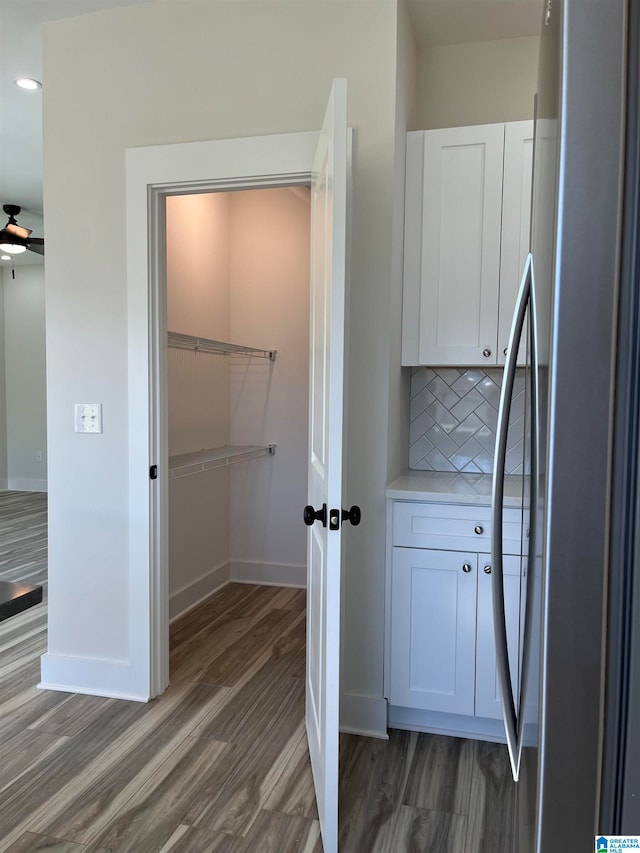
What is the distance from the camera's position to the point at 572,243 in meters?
0.57

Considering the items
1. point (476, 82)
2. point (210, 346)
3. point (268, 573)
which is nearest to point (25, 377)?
point (210, 346)

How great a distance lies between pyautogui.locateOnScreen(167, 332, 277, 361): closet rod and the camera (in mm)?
2952

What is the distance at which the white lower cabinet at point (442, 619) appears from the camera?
2.16m

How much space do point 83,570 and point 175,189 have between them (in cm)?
162

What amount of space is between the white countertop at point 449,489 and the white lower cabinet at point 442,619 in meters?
0.04

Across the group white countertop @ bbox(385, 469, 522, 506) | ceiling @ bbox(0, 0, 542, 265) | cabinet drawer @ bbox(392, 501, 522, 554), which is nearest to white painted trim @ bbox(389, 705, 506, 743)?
cabinet drawer @ bbox(392, 501, 522, 554)

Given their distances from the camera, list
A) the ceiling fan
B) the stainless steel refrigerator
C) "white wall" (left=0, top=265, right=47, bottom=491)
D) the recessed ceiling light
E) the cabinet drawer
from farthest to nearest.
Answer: "white wall" (left=0, top=265, right=47, bottom=491)
the ceiling fan
the recessed ceiling light
the cabinet drawer
the stainless steel refrigerator

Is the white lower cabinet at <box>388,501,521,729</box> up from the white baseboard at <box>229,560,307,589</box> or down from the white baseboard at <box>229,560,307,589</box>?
up

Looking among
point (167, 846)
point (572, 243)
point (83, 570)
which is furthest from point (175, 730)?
point (572, 243)

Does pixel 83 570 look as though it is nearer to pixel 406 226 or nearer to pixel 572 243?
pixel 406 226

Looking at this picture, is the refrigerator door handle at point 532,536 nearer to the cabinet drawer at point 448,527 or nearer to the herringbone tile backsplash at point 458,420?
the cabinet drawer at point 448,527

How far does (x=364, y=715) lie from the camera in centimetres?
228

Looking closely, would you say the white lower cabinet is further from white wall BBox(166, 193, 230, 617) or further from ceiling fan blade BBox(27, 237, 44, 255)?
ceiling fan blade BBox(27, 237, 44, 255)

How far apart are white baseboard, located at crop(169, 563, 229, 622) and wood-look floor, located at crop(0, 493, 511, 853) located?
1.93 ft
